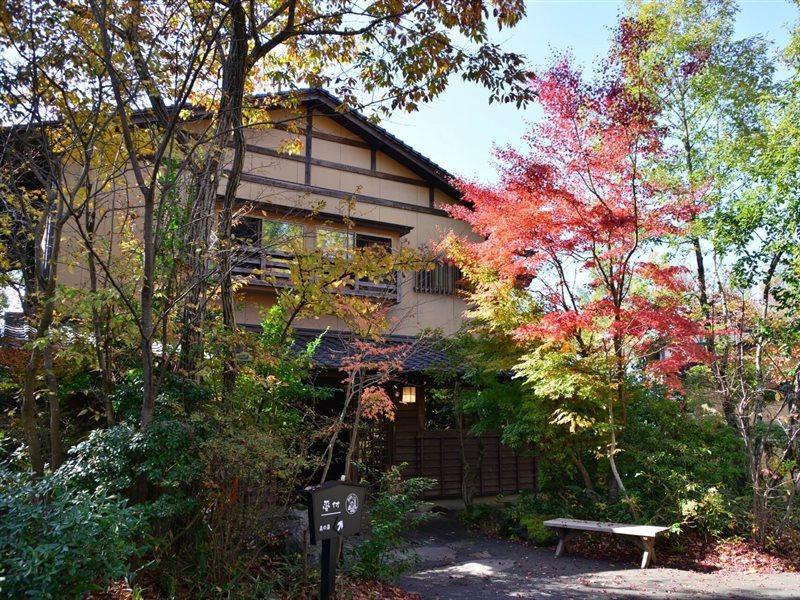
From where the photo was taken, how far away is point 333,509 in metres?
5.13

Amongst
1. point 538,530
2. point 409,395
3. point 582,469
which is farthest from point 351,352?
point 582,469

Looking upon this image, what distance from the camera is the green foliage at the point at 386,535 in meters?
6.37

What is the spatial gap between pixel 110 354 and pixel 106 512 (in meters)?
2.40

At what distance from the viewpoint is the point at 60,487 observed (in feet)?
14.4

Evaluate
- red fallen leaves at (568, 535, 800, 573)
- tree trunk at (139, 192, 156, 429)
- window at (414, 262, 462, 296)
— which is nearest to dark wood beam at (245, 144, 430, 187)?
window at (414, 262, 462, 296)

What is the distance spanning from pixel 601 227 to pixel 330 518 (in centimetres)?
610

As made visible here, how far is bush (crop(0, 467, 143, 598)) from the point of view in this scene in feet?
11.5

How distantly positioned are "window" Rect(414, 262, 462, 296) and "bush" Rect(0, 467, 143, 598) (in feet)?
36.1

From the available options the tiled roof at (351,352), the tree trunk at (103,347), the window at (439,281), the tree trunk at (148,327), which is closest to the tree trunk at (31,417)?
the tree trunk at (103,347)

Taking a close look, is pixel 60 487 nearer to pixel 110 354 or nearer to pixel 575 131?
pixel 110 354

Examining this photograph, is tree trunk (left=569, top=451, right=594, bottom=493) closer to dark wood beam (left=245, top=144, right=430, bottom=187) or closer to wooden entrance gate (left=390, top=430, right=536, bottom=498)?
wooden entrance gate (left=390, top=430, right=536, bottom=498)

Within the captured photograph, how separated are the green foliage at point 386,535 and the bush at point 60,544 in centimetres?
284

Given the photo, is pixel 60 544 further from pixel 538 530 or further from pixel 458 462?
pixel 458 462

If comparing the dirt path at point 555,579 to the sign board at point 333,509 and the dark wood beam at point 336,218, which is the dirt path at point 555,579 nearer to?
the sign board at point 333,509
